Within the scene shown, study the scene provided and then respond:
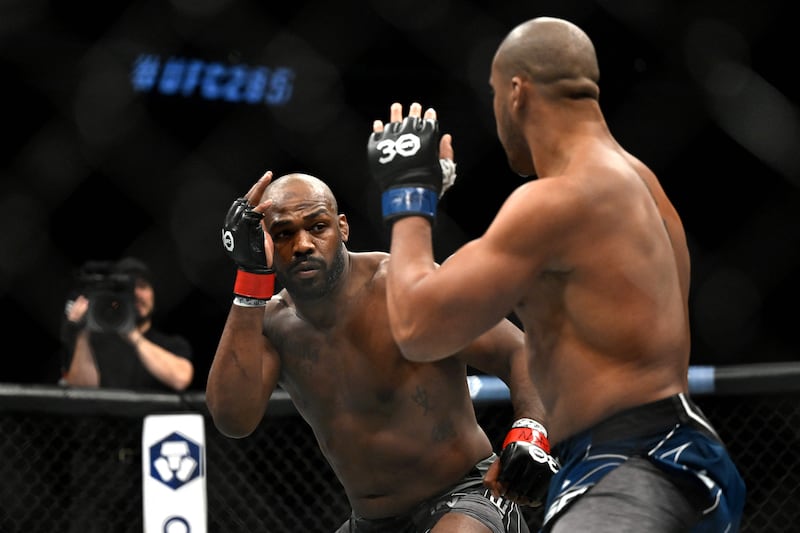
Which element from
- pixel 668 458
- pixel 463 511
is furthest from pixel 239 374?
pixel 668 458

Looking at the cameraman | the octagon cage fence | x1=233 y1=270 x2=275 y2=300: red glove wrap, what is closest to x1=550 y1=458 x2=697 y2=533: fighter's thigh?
x1=233 y1=270 x2=275 y2=300: red glove wrap

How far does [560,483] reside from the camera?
1.61m

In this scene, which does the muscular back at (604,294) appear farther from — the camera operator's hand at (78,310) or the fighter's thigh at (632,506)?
the camera operator's hand at (78,310)

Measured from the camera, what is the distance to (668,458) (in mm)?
1549

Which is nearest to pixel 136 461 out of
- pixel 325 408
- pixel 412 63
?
pixel 325 408

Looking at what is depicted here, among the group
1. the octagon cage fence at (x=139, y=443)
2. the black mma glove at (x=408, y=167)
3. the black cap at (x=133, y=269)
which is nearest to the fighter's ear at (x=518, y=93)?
the black mma glove at (x=408, y=167)

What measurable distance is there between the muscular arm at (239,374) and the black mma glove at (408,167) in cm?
62

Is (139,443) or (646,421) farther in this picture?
(139,443)

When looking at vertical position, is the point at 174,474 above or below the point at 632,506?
below

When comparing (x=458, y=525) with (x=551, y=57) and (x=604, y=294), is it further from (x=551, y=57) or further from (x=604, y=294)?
(x=551, y=57)

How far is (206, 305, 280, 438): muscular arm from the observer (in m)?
2.26

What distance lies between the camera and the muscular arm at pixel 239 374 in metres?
2.26

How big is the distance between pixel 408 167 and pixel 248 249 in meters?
0.56

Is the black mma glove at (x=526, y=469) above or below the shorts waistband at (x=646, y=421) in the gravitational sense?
below
